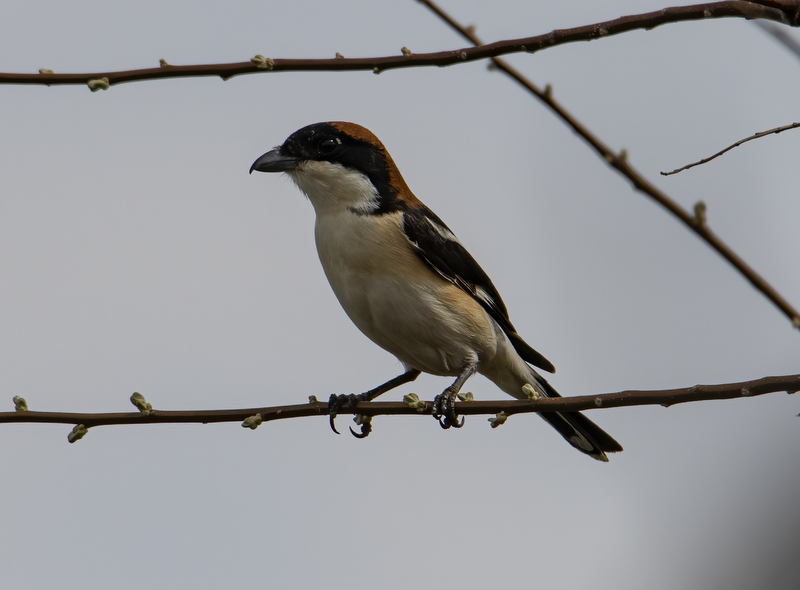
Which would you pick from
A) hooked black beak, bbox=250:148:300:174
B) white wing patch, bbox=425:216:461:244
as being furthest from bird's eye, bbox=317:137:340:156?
white wing patch, bbox=425:216:461:244

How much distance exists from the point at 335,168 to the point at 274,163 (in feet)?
1.10

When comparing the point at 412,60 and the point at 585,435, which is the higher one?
the point at 412,60

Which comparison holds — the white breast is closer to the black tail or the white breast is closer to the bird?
the bird

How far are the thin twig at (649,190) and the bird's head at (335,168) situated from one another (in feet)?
6.85

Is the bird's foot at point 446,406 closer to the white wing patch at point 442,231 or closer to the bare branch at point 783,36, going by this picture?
the white wing patch at point 442,231

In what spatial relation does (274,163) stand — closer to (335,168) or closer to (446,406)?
(335,168)

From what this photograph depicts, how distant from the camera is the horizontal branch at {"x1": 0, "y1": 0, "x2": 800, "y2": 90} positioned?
2.22m

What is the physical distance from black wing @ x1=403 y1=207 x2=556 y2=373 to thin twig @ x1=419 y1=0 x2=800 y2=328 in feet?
6.68

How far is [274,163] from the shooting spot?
505 centimetres

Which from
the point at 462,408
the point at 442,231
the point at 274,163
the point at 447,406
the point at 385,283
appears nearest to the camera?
the point at 462,408

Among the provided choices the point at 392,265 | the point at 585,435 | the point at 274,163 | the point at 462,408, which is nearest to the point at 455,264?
the point at 392,265

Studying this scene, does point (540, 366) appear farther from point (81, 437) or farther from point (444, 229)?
point (81, 437)

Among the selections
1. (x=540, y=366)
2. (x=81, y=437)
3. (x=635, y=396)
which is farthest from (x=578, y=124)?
(x=540, y=366)

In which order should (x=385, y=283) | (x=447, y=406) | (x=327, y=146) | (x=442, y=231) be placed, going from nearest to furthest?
(x=447, y=406) → (x=385, y=283) → (x=327, y=146) → (x=442, y=231)
